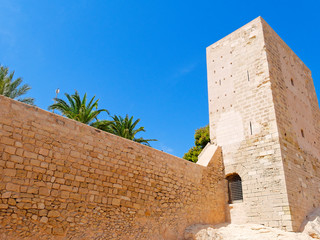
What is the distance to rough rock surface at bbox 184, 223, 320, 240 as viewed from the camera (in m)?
7.43

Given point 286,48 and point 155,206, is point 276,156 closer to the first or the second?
point 155,206

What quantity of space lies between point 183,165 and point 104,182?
302 centimetres

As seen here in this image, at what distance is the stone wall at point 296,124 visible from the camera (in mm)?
8812

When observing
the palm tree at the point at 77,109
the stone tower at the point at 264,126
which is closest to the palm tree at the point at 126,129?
the palm tree at the point at 77,109

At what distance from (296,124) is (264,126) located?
2.06 metres

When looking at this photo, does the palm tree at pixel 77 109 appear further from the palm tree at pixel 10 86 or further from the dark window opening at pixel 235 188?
the dark window opening at pixel 235 188

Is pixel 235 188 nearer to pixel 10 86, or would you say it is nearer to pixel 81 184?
pixel 81 184

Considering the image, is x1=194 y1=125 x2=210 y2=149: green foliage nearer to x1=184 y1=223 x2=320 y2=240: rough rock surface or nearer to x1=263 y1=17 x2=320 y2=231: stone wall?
x1=263 y1=17 x2=320 y2=231: stone wall

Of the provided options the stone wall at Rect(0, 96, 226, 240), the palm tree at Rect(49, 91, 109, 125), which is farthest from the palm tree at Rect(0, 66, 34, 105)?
the stone wall at Rect(0, 96, 226, 240)

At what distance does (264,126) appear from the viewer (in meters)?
9.41

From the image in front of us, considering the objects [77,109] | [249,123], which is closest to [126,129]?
[77,109]

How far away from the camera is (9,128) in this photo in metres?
5.04

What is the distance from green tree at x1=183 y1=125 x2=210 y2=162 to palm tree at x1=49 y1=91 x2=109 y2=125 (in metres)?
7.65

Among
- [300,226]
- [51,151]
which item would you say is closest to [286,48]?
[300,226]
